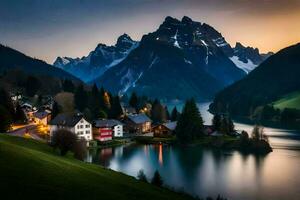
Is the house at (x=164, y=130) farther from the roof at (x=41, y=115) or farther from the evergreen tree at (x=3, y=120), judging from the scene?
the evergreen tree at (x=3, y=120)

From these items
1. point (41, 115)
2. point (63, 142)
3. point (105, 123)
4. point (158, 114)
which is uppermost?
point (158, 114)

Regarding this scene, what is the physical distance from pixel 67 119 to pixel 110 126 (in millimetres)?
14909

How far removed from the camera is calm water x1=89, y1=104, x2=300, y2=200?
2653 inches

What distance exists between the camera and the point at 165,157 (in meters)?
102

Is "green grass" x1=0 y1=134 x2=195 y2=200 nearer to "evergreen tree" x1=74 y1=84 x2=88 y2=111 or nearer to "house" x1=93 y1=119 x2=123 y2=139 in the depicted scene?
"house" x1=93 y1=119 x2=123 y2=139

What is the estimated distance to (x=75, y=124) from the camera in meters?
116

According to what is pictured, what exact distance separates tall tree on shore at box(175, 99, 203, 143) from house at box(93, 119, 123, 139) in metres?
18.5

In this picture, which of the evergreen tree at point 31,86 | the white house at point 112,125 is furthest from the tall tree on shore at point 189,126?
the evergreen tree at point 31,86

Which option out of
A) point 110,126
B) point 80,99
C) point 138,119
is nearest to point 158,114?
point 138,119

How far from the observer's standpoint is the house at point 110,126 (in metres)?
125

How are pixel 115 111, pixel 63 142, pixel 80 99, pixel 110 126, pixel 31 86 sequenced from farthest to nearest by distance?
pixel 31 86, pixel 115 111, pixel 80 99, pixel 110 126, pixel 63 142

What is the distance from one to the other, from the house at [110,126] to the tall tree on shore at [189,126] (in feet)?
60.8

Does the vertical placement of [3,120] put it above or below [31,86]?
below

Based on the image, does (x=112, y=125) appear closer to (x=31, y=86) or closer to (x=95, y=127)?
(x=95, y=127)
